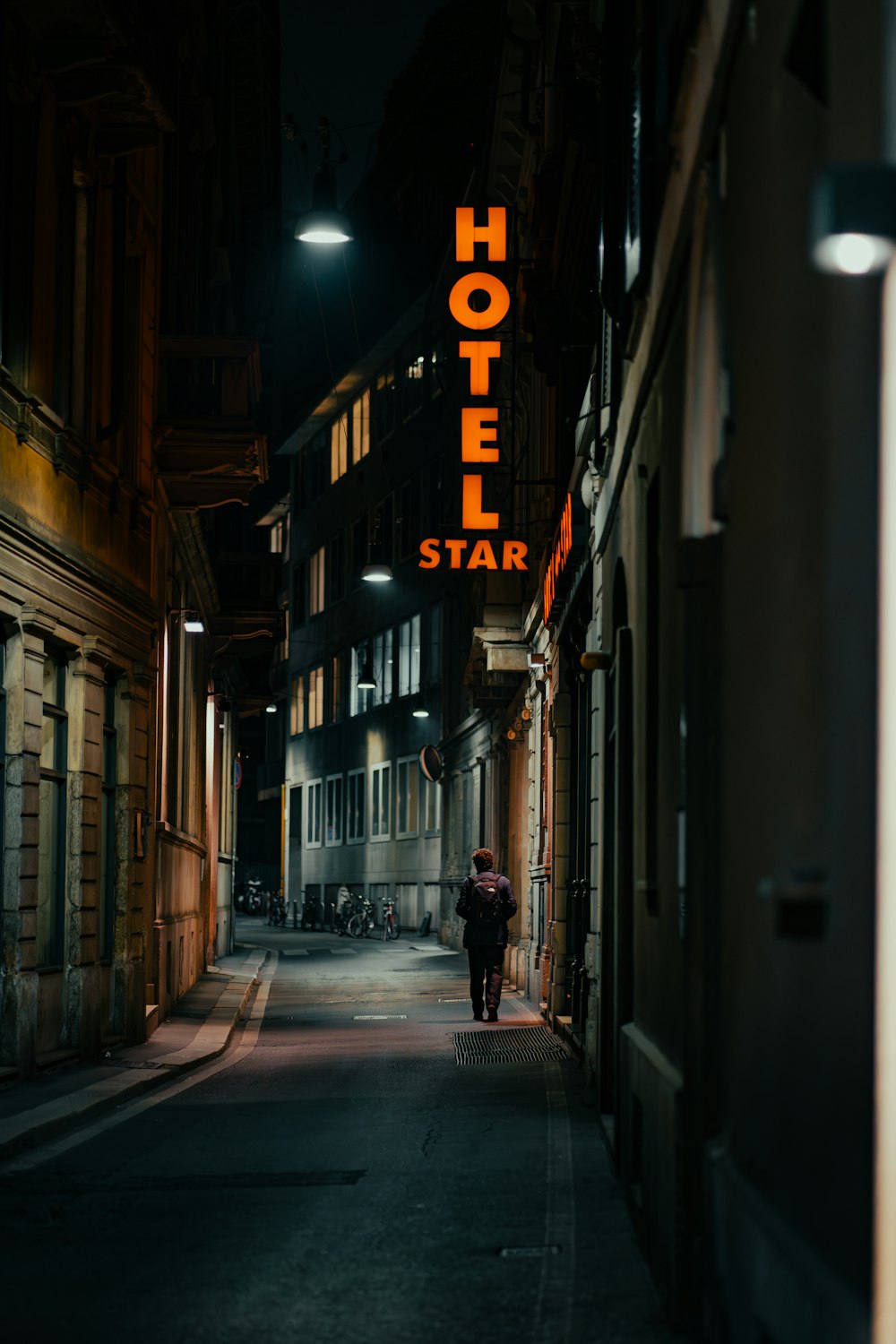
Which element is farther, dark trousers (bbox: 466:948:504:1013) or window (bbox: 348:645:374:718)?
window (bbox: 348:645:374:718)

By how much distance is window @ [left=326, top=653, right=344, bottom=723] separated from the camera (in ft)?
197

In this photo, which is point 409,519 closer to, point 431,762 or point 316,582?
point 431,762

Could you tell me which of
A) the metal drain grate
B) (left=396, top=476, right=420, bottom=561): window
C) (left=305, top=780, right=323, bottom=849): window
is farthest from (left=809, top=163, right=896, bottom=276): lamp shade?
(left=305, top=780, right=323, bottom=849): window

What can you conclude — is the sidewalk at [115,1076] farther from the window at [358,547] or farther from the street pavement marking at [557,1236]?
the window at [358,547]

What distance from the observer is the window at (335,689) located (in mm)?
59906

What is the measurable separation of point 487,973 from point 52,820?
20.9 feet

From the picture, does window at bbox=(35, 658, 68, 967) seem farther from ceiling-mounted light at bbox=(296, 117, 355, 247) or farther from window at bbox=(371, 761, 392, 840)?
window at bbox=(371, 761, 392, 840)

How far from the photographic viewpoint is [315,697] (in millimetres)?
64250

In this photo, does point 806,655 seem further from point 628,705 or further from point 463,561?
point 463,561

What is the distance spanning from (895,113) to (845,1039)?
1.91 meters

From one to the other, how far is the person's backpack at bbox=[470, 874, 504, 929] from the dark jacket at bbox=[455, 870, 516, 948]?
3cm

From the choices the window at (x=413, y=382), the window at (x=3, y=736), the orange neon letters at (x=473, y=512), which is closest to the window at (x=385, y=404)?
the window at (x=413, y=382)

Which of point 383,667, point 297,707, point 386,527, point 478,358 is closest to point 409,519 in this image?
point 386,527

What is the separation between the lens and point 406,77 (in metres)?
54.9
